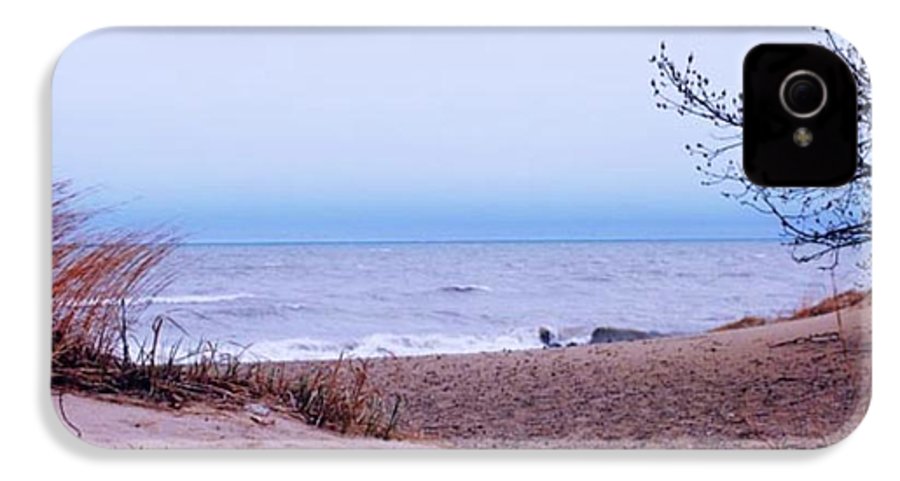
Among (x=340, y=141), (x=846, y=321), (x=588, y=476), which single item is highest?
(x=340, y=141)

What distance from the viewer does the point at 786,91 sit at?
675 mm

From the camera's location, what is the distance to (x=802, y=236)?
0.67m

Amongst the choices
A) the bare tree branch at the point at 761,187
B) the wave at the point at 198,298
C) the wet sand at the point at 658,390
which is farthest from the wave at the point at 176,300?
the bare tree branch at the point at 761,187

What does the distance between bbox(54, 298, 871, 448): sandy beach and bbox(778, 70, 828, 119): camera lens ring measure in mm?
129

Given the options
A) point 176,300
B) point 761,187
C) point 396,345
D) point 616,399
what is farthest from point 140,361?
point 761,187

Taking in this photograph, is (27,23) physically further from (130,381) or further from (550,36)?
(550,36)

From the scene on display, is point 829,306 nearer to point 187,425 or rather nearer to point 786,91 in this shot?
point 786,91

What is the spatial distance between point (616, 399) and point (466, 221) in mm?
153

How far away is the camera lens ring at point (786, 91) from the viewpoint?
0.67 m

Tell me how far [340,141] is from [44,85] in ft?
0.67

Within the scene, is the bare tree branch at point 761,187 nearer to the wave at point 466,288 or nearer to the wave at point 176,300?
the wave at point 466,288

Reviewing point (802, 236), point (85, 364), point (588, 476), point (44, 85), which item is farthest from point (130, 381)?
point (802, 236)

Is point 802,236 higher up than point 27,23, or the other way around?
point 27,23

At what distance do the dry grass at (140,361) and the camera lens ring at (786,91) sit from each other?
32 cm
